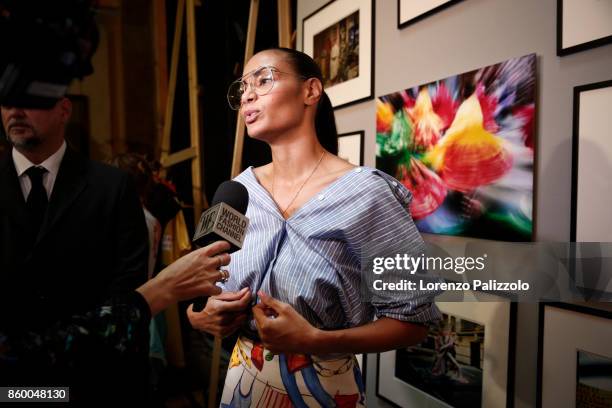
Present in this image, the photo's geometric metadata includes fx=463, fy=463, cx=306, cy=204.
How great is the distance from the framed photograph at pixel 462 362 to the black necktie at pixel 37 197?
114cm

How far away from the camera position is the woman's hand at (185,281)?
2.59 ft

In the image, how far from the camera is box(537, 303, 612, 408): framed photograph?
103 centimetres

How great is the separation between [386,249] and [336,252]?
11 centimetres

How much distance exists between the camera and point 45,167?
0.74 metres

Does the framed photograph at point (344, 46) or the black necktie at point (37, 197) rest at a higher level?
the framed photograph at point (344, 46)

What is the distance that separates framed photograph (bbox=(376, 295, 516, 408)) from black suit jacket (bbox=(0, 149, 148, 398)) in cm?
98

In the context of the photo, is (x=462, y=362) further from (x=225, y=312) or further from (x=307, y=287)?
(x=225, y=312)

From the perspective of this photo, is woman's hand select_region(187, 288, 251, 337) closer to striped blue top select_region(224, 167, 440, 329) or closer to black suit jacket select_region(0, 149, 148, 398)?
striped blue top select_region(224, 167, 440, 329)

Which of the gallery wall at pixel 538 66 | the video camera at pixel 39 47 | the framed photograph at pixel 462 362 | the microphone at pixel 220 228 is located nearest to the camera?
the video camera at pixel 39 47

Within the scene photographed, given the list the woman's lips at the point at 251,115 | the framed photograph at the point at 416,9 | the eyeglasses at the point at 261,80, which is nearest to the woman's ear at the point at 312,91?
the eyeglasses at the point at 261,80

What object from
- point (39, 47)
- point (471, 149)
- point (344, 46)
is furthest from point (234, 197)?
point (344, 46)

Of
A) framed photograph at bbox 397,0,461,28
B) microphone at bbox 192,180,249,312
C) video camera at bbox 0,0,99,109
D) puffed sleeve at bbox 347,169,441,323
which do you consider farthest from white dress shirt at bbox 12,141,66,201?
framed photograph at bbox 397,0,461,28

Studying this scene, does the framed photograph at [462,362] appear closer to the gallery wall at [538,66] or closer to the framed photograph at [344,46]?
the gallery wall at [538,66]

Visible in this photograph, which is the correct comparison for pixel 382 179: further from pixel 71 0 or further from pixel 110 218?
pixel 71 0
